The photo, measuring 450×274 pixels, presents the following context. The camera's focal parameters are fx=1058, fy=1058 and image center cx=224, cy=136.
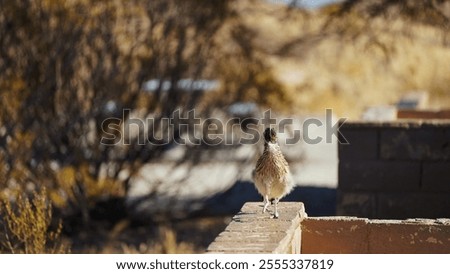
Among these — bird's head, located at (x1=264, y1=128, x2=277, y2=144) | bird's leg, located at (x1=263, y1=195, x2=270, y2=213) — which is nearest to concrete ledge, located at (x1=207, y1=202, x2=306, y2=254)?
bird's leg, located at (x1=263, y1=195, x2=270, y2=213)

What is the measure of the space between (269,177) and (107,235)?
6.36m

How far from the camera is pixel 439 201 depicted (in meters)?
8.84

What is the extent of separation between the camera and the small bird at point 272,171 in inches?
214

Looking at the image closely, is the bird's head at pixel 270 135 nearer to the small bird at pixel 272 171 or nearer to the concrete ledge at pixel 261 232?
the small bird at pixel 272 171

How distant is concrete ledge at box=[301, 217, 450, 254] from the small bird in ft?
1.11

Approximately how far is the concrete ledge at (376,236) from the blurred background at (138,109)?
4.35 metres

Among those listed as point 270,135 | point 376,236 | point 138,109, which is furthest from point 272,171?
point 138,109

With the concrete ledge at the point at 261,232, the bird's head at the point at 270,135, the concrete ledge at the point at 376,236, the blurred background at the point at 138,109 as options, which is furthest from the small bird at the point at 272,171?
the blurred background at the point at 138,109

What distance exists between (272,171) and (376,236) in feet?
2.30
